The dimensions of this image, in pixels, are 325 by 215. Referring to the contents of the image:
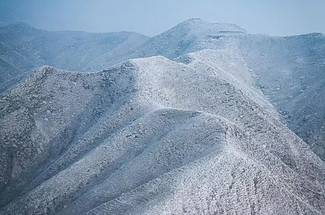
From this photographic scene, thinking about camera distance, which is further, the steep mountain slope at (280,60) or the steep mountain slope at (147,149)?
the steep mountain slope at (280,60)

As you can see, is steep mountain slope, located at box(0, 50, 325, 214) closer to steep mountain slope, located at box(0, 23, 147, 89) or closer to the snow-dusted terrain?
the snow-dusted terrain

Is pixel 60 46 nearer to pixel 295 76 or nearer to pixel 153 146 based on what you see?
pixel 295 76

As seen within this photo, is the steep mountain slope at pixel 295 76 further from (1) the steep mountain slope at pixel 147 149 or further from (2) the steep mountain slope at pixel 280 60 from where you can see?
(1) the steep mountain slope at pixel 147 149

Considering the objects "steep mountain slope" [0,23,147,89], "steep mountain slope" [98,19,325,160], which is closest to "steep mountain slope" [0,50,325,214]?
"steep mountain slope" [98,19,325,160]

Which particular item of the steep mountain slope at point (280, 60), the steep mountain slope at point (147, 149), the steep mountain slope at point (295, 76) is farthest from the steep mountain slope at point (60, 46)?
the steep mountain slope at point (147, 149)

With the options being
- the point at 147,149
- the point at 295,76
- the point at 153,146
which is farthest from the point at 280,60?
the point at 147,149

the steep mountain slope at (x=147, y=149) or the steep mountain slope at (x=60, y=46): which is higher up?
the steep mountain slope at (x=60, y=46)
